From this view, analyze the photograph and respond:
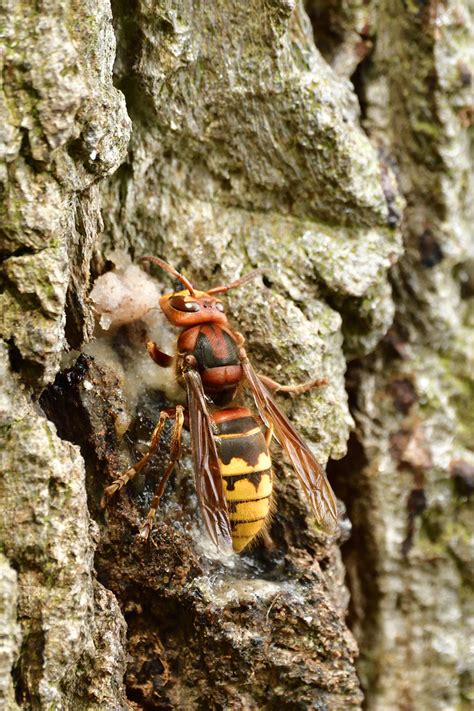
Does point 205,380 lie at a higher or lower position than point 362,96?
lower

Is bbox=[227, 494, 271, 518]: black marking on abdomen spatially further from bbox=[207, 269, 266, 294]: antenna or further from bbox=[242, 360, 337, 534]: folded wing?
bbox=[207, 269, 266, 294]: antenna

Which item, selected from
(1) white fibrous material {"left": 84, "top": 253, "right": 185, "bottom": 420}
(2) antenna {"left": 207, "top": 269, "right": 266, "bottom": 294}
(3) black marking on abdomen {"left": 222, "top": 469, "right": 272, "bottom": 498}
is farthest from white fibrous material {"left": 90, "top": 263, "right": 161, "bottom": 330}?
(3) black marking on abdomen {"left": 222, "top": 469, "right": 272, "bottom": 498}

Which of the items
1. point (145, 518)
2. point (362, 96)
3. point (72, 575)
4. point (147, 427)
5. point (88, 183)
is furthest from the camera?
point (362, 96)

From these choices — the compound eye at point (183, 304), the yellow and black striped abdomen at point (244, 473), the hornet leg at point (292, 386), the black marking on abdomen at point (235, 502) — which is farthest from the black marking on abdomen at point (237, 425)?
the compound eye at point (183, 304)

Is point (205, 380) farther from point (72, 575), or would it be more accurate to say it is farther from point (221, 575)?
point (72, 575)

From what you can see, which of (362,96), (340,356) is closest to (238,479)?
(340,356)

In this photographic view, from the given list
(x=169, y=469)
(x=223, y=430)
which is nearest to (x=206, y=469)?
(x=169, y=469)

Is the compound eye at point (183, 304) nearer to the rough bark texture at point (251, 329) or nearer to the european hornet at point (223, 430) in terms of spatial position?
the european hornet at point (223, 430)
